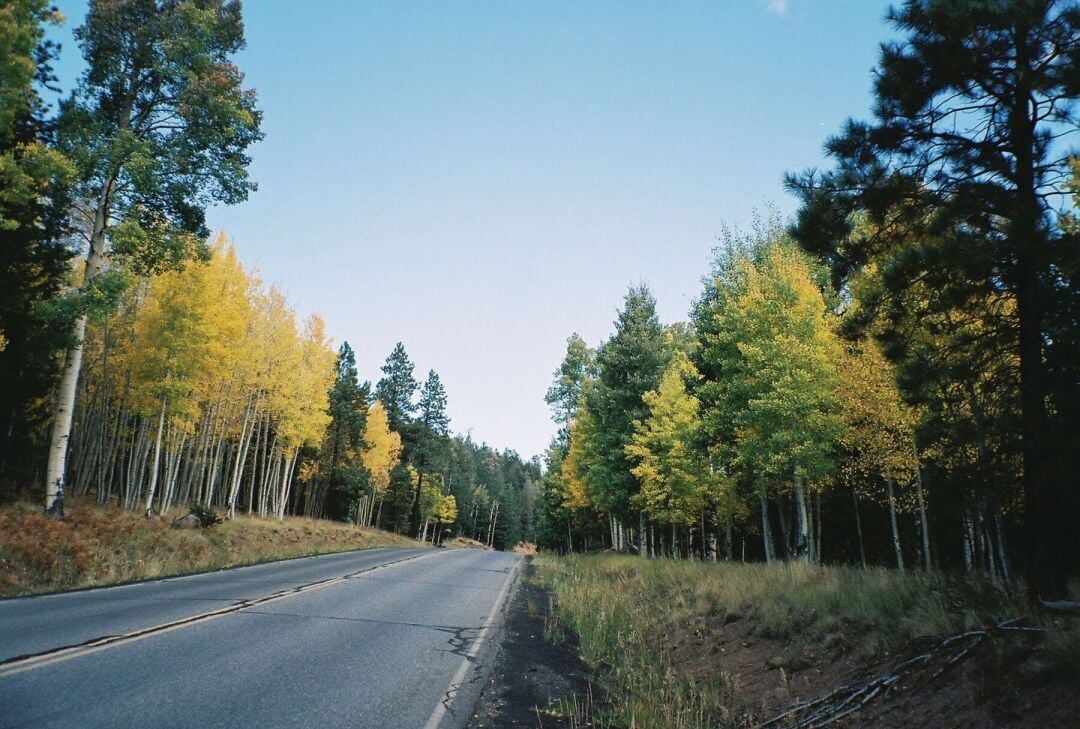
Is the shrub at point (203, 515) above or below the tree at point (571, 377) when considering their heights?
below

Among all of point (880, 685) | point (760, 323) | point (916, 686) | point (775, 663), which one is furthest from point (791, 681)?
point (760, 323)

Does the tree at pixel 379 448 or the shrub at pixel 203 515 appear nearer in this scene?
the shrub at pixel 203 515

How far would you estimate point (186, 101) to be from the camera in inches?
634

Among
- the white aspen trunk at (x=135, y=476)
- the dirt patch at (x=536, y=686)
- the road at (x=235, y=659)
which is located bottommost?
the dirt patch at (x=536, y=686)

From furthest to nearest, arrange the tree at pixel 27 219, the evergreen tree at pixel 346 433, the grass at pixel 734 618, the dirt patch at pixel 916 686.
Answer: the evergreen tree at pixel 346 433
the tree at pixel 27 219
the grass at pixel 734 618
the dirt patch at pixel 916 686

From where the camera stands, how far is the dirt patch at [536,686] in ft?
18.9

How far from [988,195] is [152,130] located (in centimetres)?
2035

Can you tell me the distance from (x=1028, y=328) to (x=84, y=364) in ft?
119

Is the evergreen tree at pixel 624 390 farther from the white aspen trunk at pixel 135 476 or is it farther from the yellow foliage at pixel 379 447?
the yellow foliage at pixel 379 447

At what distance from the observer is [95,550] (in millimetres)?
12859

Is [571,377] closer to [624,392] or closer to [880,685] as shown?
[624,392]

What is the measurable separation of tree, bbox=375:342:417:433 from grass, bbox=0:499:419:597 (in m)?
38.5

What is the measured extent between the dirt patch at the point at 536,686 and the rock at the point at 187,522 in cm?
1481

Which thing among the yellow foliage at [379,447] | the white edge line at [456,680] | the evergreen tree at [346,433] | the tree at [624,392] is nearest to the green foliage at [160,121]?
the white edge line at [456,680]
